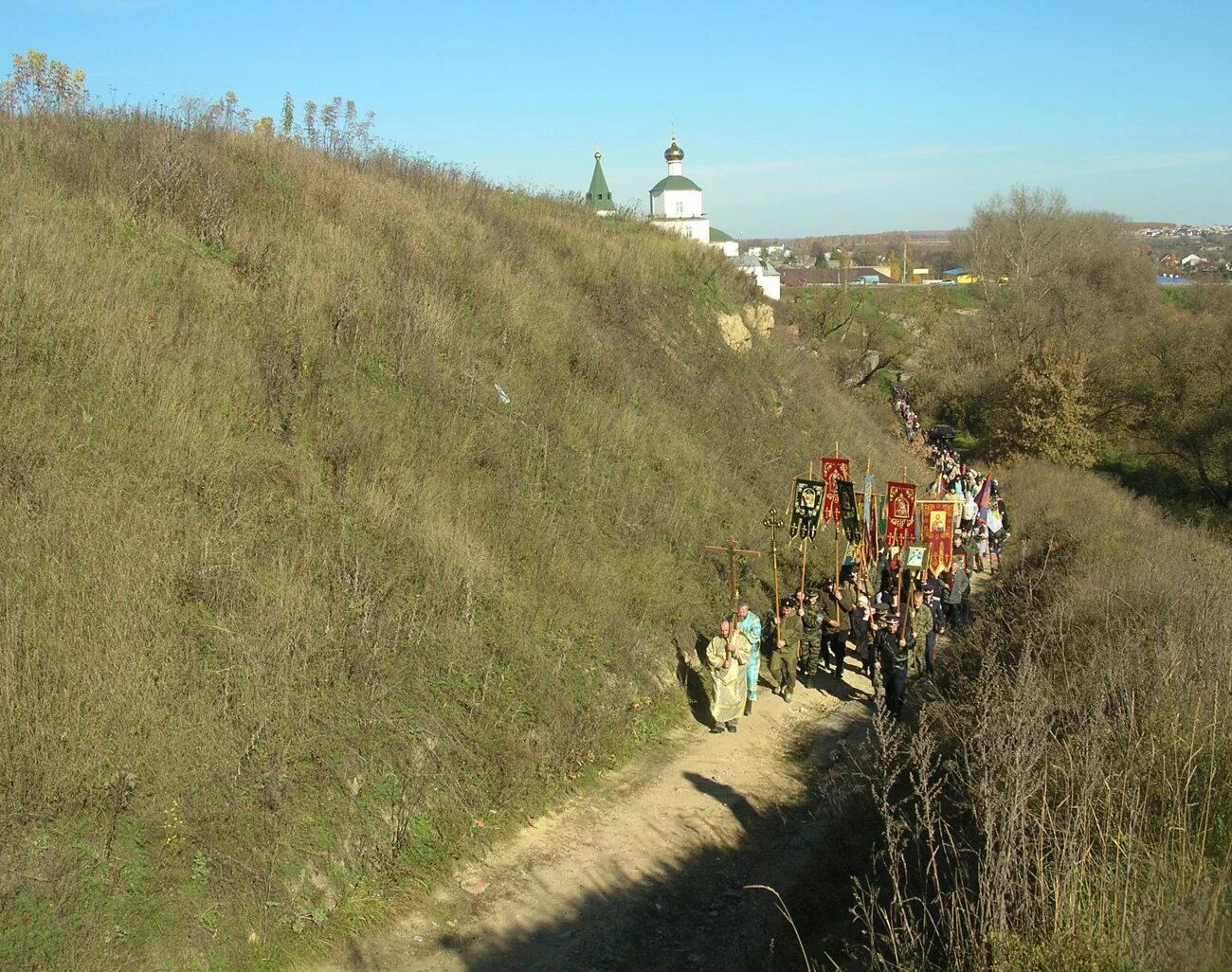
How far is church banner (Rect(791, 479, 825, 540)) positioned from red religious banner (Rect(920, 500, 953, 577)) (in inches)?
68.4

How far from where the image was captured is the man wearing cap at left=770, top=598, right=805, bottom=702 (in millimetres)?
12562

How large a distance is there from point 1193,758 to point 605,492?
9.04m

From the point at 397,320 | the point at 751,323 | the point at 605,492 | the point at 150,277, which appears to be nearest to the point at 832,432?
the point at 751,323

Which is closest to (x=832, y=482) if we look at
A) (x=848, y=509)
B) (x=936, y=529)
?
(x=848, y=509)

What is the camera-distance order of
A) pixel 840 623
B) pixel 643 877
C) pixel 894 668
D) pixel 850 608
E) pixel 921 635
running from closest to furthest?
1. pixel 643 877
2. pixel 894 668
3. pixel 921 635
4. pixel 840 623
5. pixel 850 608

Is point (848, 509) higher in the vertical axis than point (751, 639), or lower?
higher

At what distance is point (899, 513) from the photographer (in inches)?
549

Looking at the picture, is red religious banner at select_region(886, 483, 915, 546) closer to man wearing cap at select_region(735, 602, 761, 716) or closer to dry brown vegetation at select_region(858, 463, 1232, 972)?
dry brown vegetation at select_region(858, 463, 1232, 972)

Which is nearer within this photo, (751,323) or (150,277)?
(150,277)

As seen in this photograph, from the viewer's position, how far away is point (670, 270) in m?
24.0

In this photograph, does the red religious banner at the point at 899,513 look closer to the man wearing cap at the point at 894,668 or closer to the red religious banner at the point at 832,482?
the red religious banner at the point at 832,482

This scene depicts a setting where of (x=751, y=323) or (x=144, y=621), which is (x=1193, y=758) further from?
(x=751, y=323)

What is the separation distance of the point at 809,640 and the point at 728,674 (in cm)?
223

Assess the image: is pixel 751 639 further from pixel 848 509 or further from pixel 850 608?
pixel 848 509
